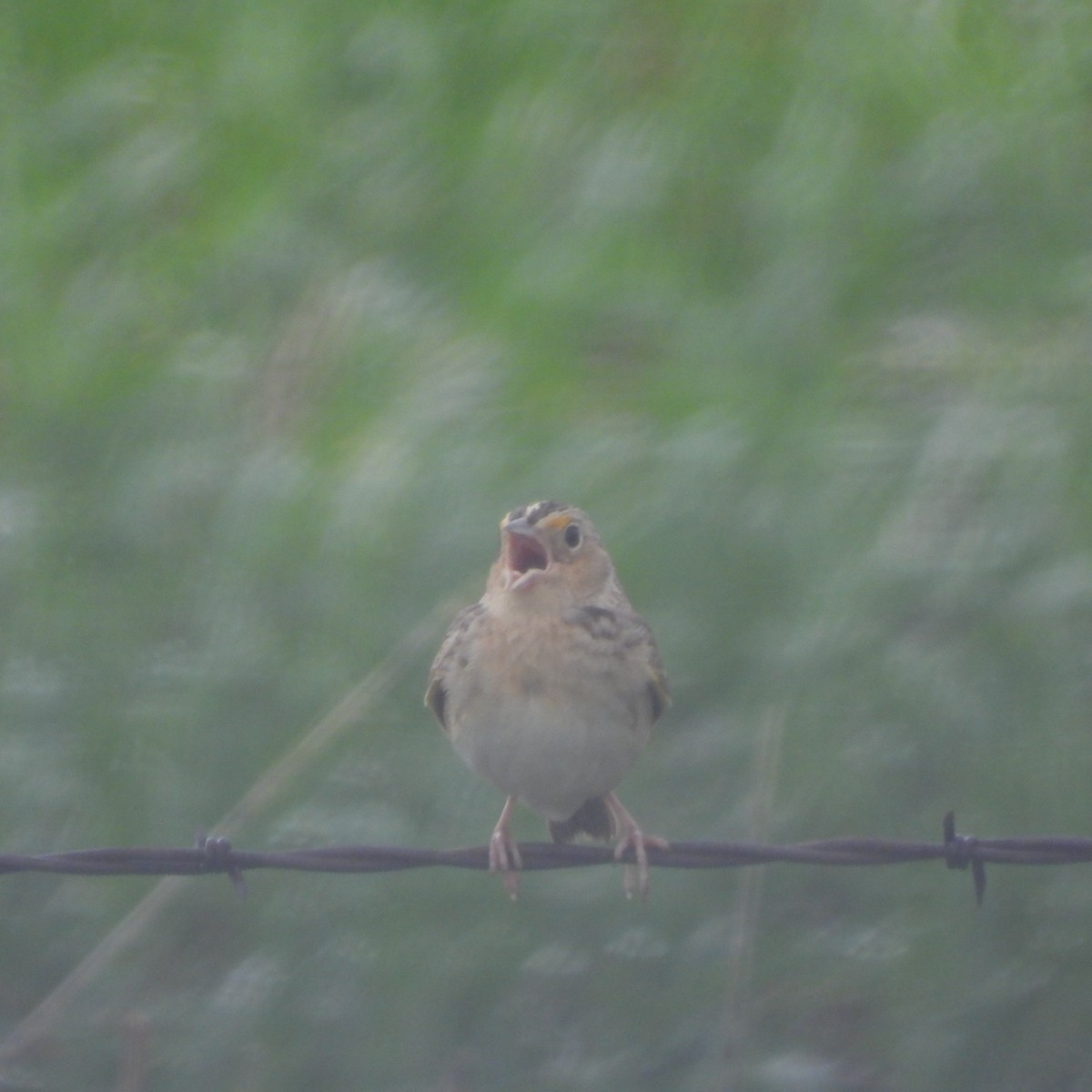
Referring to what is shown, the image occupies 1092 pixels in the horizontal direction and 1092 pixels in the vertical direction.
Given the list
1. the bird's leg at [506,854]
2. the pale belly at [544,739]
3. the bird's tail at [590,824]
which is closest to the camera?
the bird's leg at [506,854]

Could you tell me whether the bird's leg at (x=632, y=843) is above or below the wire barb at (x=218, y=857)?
above

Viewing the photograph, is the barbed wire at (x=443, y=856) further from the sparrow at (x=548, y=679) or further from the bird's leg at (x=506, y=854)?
the sparrow at (x=548, y=679)

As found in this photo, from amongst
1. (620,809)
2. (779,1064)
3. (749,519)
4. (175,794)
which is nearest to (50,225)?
(175,794)

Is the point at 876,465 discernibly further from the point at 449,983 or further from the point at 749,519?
the point at 449,983

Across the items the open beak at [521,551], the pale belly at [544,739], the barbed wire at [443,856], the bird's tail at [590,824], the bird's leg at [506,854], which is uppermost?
the open beak at [521,551]

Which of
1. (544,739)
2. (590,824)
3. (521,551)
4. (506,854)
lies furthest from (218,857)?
(590,824)

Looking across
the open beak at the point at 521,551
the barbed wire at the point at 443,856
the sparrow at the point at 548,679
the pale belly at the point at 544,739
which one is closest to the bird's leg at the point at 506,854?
the sparrow at the point at 548,679

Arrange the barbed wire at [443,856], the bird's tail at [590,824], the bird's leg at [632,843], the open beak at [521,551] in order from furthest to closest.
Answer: the bird's tail at [590,824], the open beak at [521,551], the bird's leg at [632,843], the barbed wire at [443,856]
